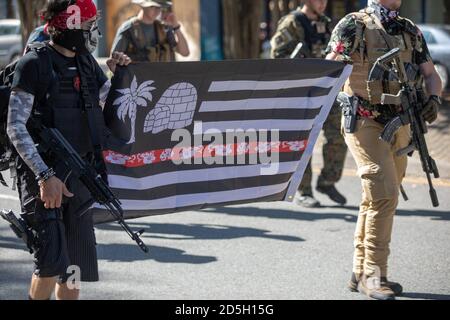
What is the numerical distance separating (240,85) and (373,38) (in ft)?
2.85

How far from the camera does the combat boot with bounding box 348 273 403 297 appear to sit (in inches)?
222

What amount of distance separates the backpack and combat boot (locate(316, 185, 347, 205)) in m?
4.65

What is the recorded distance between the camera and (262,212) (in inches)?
329

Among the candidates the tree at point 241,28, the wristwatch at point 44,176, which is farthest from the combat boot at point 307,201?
the tree at point 241,28

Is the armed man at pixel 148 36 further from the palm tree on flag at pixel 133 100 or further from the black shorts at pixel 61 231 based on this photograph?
the black shorts at pixel 61 231

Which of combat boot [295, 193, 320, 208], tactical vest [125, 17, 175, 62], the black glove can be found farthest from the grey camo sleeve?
combat boot [295, 193, 320, 208]

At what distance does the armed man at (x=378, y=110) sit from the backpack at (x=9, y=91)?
206 cm

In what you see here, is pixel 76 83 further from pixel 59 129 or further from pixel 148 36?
pixel 148 36

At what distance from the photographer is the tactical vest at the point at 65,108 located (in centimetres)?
427

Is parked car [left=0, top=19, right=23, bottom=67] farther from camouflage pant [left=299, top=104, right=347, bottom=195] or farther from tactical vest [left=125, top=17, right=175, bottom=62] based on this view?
camouflage pant [left=299, top=104, right=347, bottom=195]

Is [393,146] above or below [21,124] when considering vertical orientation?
below

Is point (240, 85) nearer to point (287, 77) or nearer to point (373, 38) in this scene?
point (287, 77)
